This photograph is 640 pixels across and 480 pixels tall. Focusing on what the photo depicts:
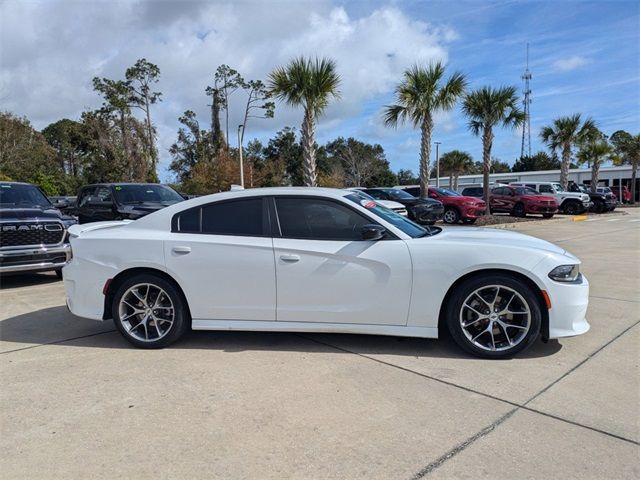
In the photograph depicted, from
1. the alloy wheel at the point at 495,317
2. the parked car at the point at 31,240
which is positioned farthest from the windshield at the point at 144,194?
the alloy wheel at the point at 495,317

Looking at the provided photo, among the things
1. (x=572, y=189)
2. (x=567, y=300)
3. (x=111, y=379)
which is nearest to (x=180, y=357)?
(x=111, y=379)

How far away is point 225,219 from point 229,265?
481 millimetres

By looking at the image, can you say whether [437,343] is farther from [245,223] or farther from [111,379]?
[111,379]

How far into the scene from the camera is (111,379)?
12.8ft

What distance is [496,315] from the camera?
4117 mm

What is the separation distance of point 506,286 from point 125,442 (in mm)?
3096

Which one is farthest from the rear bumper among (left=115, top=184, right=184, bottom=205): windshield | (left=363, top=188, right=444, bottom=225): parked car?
(left=115, top=184, right=184, bottom=205): windshield

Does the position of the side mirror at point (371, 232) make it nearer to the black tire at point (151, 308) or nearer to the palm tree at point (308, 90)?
the black tire at point (151, 308)

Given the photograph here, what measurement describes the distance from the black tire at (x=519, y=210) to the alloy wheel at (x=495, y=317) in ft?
70.1

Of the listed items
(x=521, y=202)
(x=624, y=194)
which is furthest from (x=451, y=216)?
(x=624, y=194)

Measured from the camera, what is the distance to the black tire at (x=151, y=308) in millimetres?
4531

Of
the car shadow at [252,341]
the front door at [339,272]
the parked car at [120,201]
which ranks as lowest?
the car shadow at [252,341]

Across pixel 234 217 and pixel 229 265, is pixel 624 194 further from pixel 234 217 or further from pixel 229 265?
pixel 229 265

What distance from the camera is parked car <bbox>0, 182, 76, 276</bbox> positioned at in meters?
7.45
